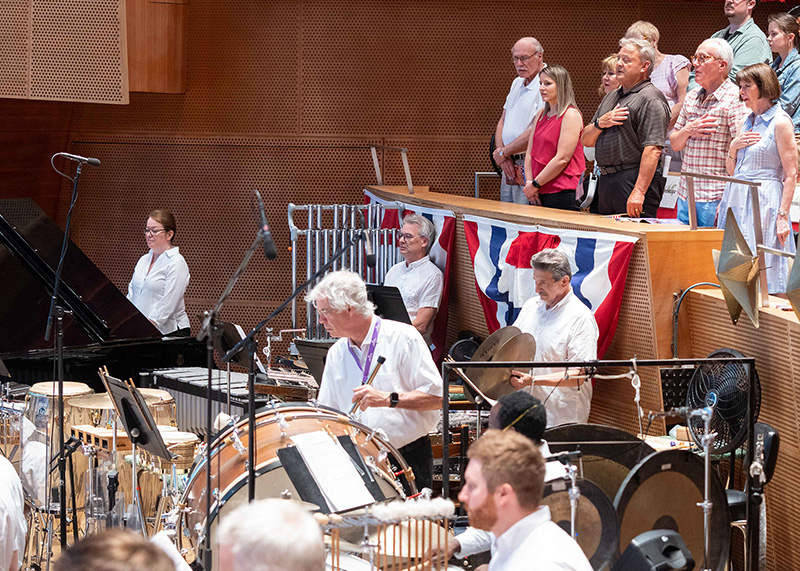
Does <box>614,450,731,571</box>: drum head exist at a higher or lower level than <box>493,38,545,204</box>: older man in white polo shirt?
lower

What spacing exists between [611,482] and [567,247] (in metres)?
2.08

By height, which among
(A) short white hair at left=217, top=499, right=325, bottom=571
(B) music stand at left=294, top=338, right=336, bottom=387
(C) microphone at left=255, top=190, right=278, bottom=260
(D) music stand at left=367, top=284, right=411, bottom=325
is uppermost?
(C) microphone at left=255, top=190, right=278, bottom=260

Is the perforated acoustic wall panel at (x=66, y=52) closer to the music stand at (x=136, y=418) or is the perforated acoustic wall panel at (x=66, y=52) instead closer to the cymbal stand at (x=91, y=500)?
the cymbal stand at (x=91, y=500)

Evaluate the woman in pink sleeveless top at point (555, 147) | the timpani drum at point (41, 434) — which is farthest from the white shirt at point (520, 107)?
the timpani drum at point (41, 434)

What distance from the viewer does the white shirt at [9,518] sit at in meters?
3.54

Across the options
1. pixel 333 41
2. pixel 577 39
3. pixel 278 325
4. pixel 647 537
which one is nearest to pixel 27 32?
pixel 333 41

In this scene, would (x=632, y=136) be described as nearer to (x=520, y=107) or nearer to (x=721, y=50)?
(x=721, y=50)

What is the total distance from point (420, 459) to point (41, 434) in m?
2.14

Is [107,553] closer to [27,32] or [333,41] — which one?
[27,32]

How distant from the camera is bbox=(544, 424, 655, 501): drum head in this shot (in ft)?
14.7

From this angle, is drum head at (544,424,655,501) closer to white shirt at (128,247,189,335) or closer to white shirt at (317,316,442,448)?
white shirt at (317,316,442,448)

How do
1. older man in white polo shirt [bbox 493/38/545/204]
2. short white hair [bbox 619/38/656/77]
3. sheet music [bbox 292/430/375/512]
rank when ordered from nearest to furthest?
sheet music [bbox 292/430/375/512]
short white hair [bbox 619/38/656/77]
older man in white polo shirt [bbox 493/38/545/204]

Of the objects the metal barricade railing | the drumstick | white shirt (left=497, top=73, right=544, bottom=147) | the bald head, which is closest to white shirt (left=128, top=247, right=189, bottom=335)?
the metal barricade railing

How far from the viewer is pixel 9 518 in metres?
3.56
